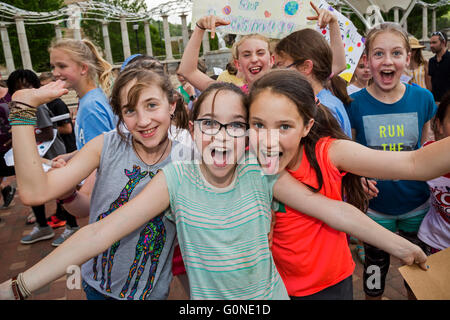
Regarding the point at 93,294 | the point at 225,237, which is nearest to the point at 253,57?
the point at 225,237

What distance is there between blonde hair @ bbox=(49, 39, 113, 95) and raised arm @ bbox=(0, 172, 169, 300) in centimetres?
162

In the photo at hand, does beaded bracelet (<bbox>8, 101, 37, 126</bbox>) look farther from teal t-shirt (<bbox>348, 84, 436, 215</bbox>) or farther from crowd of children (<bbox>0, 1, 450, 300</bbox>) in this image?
teal t-shirt (<bbox>348, 84, 436, 215</bbox>)

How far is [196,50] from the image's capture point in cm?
224

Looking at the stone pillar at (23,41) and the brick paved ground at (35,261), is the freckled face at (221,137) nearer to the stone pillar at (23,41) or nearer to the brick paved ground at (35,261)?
the brick paved ground at (35,261)

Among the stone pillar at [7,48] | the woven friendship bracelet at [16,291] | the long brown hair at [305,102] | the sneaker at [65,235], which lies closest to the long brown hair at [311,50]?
the long brown hair at [305,102]

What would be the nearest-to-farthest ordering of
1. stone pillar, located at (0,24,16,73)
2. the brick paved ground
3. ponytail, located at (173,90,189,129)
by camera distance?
ponytail, located at (173,90,189,129) → the brick paved ground → stone pillar, located at (0,24,16,73)

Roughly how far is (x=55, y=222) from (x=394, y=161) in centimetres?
451

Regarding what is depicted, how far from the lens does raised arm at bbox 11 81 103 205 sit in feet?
3.99

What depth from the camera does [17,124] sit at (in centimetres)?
121

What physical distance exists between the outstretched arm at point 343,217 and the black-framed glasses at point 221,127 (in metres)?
0.26

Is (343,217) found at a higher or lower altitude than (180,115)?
lower

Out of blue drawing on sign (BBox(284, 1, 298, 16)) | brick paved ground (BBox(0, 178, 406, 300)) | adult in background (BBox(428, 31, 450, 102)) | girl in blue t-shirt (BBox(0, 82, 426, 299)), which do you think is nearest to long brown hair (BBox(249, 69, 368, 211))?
girl in blue t-shirt (BBox(0, 82, 426, 299))

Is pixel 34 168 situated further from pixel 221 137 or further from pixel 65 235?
pixel 65 235
